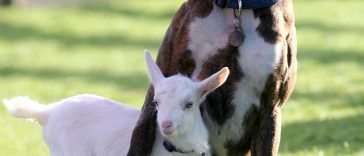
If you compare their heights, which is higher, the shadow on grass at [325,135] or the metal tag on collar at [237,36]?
the metal tag on collar at [237,36]

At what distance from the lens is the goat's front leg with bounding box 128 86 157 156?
5066 mm

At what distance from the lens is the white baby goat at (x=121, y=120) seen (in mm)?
4832

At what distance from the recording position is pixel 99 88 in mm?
10648

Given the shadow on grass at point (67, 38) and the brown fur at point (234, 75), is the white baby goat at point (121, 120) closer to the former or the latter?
the brown fur at point (234, 75)

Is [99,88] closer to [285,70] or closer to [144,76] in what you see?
[144,76]

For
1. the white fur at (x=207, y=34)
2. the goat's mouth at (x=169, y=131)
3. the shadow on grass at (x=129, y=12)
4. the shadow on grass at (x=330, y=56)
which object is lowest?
the shadow on grass at (x=129, y=12)

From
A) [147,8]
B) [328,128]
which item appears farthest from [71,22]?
[328,128]

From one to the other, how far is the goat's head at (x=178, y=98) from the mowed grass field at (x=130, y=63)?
2653mm

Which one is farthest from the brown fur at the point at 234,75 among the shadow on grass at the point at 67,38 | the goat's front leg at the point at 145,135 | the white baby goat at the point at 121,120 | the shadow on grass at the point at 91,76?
the shadow on grass at the point at 67,38

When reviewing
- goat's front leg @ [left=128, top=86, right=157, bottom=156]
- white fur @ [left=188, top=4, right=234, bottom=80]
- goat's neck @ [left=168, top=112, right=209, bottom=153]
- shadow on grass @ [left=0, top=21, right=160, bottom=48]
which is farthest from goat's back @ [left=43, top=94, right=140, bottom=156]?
shadow on grass @ [left=0, top=21, right=160, bottom=48]

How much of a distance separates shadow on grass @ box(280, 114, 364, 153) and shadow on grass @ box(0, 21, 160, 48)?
4.66 metres

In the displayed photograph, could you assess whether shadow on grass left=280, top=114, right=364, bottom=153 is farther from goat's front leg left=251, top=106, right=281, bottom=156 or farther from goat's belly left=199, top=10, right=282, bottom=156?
goat's belly left=199, top=10, right=282, bottom=156

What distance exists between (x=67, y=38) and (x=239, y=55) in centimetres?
921

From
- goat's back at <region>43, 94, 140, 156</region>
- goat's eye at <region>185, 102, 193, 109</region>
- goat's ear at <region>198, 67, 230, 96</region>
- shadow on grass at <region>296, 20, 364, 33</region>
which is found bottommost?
shadow on grass at <region>296, 20, 364, 33</region>
